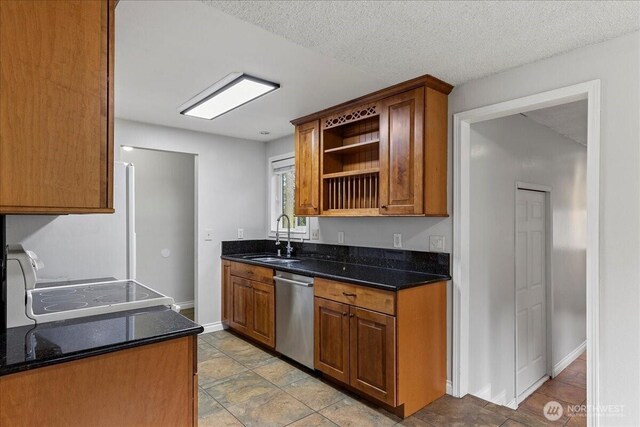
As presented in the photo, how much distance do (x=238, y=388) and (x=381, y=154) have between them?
2136 millimetres

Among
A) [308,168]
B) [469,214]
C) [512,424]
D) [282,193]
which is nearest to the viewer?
[512,424]

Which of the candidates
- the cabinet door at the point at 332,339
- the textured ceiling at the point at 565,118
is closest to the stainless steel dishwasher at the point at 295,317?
the cabinet door at the point at 332,339

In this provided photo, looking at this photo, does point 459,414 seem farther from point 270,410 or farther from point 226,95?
point 226,95

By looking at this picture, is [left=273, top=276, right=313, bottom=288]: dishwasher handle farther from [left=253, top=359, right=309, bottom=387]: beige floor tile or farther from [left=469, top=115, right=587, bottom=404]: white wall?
[left=469, top=115, right=587, bottom=404]: white wall

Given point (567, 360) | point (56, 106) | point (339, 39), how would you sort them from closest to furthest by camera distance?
point (56, 106)
point (339, 39)
point (567, 360)

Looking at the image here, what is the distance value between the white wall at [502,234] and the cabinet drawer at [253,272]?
1.80 meters

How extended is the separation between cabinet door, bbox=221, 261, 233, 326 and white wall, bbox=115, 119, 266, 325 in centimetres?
7

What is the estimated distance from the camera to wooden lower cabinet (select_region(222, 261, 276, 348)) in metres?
3.51

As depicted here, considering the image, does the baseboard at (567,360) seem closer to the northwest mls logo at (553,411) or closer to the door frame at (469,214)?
the northwest mls logo at (553,411)

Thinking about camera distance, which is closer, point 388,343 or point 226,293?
point 388,343

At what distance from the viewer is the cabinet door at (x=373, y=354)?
2.37 meters

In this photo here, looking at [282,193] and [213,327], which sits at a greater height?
[282,193]

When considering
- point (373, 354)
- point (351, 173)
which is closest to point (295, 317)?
point (373, 354)

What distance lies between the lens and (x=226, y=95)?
9.52 ft
